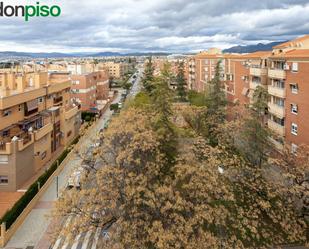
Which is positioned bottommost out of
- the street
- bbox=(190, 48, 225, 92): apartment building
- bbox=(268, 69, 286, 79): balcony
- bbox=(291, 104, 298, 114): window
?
the street

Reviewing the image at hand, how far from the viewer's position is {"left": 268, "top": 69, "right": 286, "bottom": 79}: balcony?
27.3 m

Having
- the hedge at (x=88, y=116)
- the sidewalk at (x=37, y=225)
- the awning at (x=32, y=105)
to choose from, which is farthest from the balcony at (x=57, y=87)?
the hedge at (x=88, y=116)

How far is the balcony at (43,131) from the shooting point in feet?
88.5

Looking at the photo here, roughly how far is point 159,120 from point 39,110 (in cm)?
1361

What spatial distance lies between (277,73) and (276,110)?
3276mm

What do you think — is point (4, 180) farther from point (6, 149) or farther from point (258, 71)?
point (258, 71)

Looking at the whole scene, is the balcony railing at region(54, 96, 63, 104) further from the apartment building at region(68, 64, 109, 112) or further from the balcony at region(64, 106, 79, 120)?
the apartment building at region(68, 64, 109, 112)

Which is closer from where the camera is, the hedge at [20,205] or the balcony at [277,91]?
the hedge at [20,205]

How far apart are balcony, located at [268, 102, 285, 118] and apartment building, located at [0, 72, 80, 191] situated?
20.8 metres

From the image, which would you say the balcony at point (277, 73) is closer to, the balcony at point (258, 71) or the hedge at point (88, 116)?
the balcony at point (258, 71)

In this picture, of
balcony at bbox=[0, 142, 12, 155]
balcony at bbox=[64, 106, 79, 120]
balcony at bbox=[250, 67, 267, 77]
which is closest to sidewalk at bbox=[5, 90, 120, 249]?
balcony at bbox=[0, 142, 12, 155]

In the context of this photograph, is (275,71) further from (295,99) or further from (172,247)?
(172,247)

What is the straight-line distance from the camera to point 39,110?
1207 inches

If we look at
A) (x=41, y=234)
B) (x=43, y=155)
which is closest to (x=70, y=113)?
(x=43, y=155)
